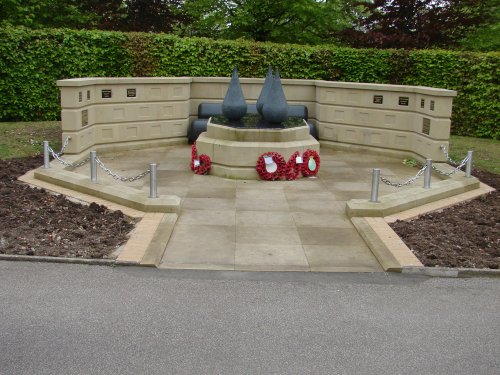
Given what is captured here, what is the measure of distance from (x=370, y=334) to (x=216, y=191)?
21.1 feet

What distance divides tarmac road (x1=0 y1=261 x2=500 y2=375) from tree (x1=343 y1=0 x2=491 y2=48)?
734 inches

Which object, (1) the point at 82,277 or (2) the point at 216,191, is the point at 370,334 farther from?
(2) the point at 216,191

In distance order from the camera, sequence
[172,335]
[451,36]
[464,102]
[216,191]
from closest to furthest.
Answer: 1. [172,335]
2. [216,191]
3. [464,102]
4. [451,36]

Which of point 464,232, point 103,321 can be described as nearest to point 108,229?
point 103,321

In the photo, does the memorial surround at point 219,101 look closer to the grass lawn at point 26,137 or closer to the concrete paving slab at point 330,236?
the grass lawn at point 26,137

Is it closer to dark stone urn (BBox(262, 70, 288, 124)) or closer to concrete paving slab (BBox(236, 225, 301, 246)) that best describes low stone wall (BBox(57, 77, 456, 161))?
dark stone urn (BBox(262, 70, 288, 124))

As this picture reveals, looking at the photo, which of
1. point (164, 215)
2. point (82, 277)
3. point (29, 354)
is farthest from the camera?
point (164, 215)

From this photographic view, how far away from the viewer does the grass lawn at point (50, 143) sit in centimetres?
1541

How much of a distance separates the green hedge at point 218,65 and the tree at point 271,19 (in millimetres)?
7266

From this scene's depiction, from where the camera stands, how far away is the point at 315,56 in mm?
19891

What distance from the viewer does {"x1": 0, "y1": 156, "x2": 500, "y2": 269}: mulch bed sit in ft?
27.6

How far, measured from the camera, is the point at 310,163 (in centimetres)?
1365

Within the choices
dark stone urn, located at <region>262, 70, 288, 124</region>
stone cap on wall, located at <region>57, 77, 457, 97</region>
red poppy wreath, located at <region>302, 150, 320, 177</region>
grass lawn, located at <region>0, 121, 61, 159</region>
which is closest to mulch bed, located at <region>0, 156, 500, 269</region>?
red poppy wreath, located at <region>302, 150, 320, 177</region>

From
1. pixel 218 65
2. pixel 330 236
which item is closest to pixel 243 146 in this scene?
pixel 330 236
